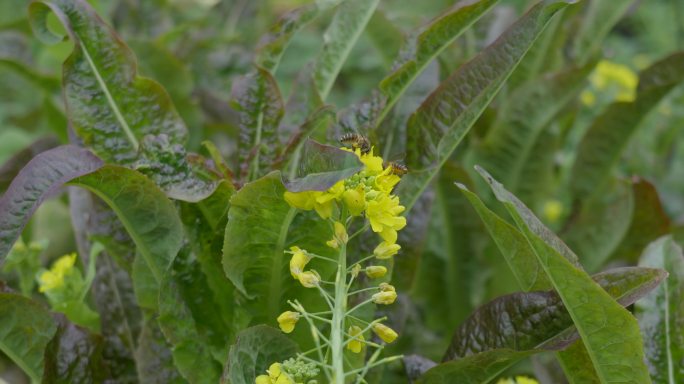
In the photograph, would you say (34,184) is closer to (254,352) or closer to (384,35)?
(254,352)

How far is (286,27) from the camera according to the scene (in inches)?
67.6

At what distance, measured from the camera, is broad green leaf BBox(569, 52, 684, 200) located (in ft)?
7.40

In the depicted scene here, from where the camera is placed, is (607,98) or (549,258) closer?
(549,258)

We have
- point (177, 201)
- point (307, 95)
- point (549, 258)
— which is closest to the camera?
point (549, 258)

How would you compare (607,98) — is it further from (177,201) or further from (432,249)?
(177,201)

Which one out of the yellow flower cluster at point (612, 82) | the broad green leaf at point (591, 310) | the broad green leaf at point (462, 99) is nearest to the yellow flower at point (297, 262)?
the broad green leaf at point (591, 310)

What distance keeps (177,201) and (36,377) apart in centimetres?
43

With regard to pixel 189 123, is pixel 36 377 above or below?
below

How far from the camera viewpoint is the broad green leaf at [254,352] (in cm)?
129

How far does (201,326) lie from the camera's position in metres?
1.56

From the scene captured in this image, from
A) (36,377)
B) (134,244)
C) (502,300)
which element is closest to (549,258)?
(502,300)

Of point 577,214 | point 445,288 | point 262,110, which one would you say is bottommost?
point 445,288

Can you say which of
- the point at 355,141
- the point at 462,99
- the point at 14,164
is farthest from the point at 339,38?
the point at 14,164

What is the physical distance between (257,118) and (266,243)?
1.12ft
